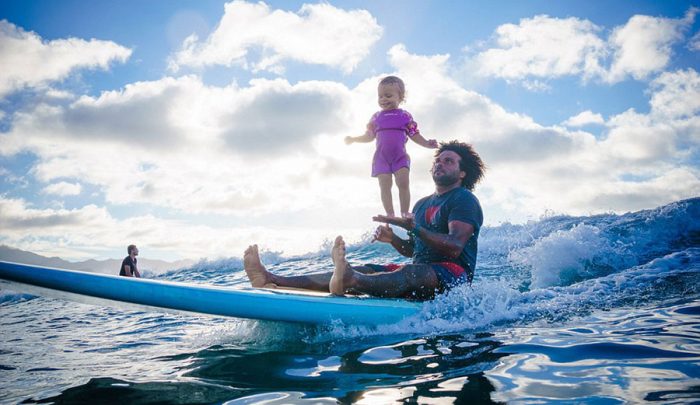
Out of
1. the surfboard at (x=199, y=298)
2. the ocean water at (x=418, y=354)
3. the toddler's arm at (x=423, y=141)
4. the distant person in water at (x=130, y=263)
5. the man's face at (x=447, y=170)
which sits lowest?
the ocean water at (x=418, y=354)

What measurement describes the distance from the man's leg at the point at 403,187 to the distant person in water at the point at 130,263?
7832mm

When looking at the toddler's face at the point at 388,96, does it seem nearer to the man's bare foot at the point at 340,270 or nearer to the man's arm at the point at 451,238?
the man's arm at the point at 451,238

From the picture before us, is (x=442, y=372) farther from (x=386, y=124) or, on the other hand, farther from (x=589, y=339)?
(x=386, y=124)

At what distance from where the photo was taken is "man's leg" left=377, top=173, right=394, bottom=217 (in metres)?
6.06

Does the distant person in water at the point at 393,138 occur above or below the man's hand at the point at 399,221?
above

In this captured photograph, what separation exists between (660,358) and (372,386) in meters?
1.57

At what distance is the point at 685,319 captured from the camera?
3205 millimetres

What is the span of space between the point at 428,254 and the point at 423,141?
7.85 ft

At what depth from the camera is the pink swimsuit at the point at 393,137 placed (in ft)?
19.5

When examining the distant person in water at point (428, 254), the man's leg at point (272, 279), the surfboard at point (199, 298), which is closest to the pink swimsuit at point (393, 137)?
the distant person in water at point (428, 254)

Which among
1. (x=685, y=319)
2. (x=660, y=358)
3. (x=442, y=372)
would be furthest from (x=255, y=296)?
(x=685, y=319)

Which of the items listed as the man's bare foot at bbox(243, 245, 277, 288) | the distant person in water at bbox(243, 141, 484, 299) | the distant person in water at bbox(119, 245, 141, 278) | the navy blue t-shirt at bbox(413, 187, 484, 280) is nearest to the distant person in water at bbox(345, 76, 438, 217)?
the distant person in water at bbox(243, 141, 484, 299)

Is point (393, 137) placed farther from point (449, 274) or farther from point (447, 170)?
point (449, 274)

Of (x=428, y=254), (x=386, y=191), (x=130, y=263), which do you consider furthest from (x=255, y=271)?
(x=130, y=263)
